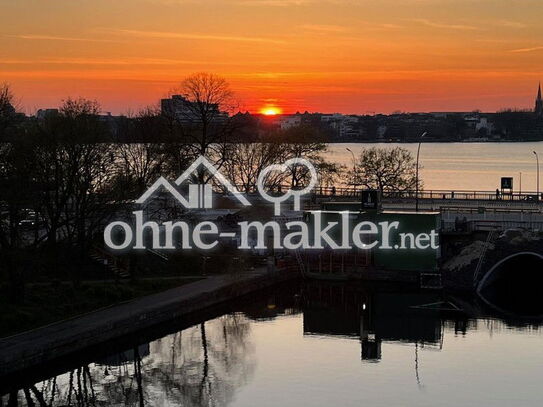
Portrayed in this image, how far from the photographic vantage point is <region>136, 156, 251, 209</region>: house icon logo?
170ft

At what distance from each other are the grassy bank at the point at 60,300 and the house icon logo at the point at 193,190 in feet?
20.7

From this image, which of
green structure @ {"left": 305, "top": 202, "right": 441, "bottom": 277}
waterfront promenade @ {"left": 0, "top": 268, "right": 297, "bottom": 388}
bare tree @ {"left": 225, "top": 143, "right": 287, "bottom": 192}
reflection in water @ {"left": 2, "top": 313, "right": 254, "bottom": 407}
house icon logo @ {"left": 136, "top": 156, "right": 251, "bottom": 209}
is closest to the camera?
reflection in water @ {"left": 2, "top": 313, "right": 254, "bottom": 407}

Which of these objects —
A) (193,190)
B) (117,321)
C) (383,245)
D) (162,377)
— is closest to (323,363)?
(162,377)

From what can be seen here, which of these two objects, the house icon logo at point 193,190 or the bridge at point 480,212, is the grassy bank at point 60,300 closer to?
the house icon logo at point 193,190

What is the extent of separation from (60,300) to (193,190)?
69.8ft

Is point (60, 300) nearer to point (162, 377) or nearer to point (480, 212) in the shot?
point (162, 377)

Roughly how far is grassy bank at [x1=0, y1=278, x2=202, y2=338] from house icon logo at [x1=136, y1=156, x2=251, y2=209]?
6301 mm

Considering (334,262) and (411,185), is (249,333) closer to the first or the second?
(334,262)

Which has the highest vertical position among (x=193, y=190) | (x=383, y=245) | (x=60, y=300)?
(x=193, y=190)

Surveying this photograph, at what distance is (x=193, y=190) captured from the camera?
194 ft

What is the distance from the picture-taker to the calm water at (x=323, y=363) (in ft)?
104

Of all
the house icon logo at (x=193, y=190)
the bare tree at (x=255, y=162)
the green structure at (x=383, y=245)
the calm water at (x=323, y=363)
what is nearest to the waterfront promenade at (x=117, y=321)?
the calm water at (x=323, y=363)

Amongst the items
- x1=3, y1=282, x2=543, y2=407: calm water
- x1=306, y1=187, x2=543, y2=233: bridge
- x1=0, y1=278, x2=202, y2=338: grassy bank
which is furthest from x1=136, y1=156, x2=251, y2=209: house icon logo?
x1=306, y1=187, x2=543, y2=233: bridge

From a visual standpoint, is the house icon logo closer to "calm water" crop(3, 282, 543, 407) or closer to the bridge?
"calm water" crop(3, 282, 543, 407)
